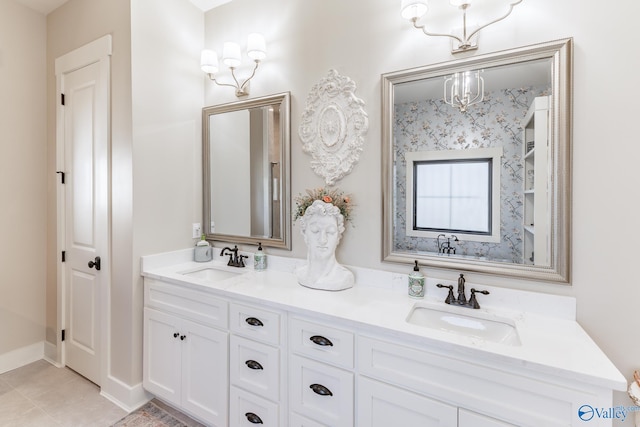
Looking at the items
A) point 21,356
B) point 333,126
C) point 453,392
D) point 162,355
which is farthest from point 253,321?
point 21,356

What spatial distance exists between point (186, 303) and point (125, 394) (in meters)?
0.86

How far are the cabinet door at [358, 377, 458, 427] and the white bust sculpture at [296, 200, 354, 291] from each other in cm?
60

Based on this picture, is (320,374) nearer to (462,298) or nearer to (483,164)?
(462,298)

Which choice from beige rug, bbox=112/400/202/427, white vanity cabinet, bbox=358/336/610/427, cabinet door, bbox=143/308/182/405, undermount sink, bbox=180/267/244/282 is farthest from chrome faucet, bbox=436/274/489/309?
beige rug, bbox=112/400/202/427

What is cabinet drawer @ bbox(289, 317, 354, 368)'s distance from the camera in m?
1.39

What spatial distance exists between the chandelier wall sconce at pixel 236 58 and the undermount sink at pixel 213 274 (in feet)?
4.30

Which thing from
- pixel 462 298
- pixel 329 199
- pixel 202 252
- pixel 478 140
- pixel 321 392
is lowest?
pixel 321 392

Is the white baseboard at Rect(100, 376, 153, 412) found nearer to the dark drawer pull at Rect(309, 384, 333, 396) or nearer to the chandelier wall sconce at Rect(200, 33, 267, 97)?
the dark drawer pull at Rect(309, 384, 333, 396)

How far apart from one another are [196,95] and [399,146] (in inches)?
66.9

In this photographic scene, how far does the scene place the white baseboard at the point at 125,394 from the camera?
6.93 ft

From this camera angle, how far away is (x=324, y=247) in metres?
1.85

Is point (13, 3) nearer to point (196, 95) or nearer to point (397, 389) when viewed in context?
point (196, 95)

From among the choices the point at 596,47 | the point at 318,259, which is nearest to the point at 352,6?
the point at 596,47

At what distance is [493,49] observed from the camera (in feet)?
5.05
